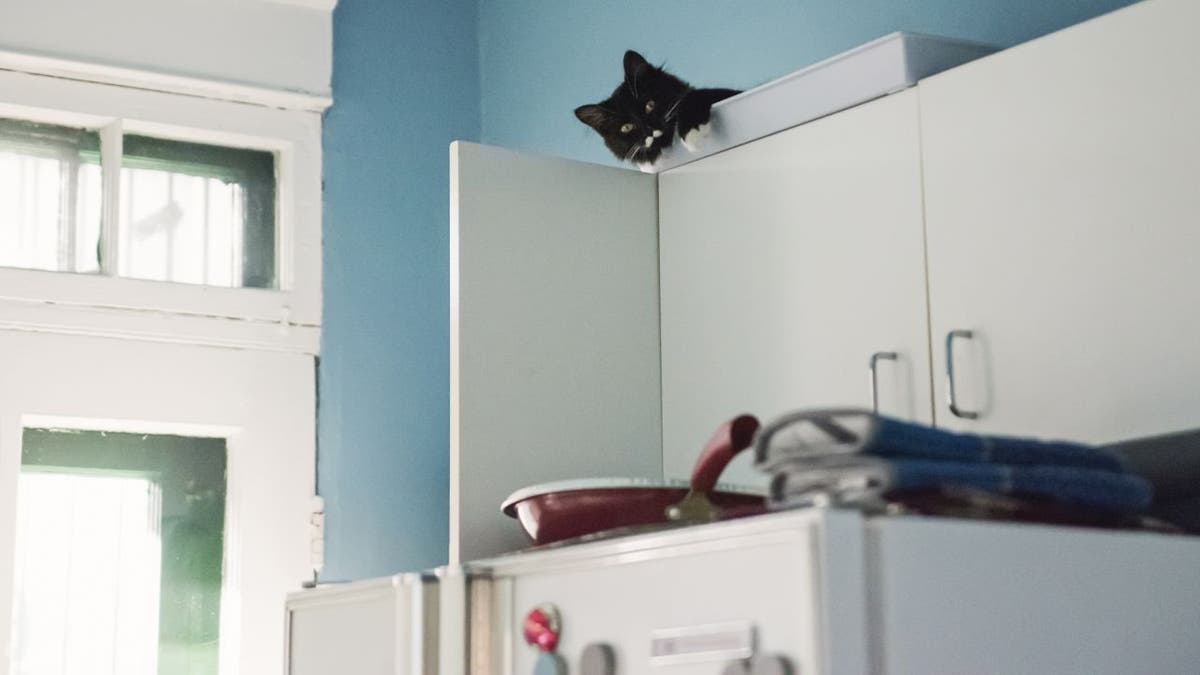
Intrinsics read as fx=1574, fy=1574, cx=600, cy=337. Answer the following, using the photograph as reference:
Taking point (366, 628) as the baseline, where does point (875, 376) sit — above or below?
above

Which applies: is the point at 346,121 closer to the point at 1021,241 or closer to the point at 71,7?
the point at 71,7

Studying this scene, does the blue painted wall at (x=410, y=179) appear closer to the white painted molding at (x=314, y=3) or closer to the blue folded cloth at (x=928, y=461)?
the white painted molding at (x=314, y=3)

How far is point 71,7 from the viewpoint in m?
2.79

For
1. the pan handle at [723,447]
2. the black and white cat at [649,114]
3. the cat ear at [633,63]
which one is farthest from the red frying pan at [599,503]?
the cat ear at [633,63]

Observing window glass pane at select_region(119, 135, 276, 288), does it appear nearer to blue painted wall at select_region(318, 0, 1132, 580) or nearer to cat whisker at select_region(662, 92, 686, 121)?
blue painted wall at select_region(318, 0, 1132, 580)

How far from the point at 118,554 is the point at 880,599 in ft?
6.03

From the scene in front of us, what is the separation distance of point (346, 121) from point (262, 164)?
18 centimetres

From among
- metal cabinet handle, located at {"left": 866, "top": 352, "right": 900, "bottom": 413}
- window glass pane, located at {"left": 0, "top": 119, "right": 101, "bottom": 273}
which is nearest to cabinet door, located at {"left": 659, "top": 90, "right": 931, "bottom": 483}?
metal cabinet handle, located at {"left": 866, "top": 352, "right": 900, "bottom": 413}

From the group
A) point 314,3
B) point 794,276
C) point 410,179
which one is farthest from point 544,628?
point 314,3

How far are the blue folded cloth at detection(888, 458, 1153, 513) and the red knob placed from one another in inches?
16.1

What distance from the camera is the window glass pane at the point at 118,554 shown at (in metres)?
2.62

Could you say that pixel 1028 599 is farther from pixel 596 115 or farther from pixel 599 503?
pixel 596 115

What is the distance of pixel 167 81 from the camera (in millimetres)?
2855

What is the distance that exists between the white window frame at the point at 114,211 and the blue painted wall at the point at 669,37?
1.29 ft
